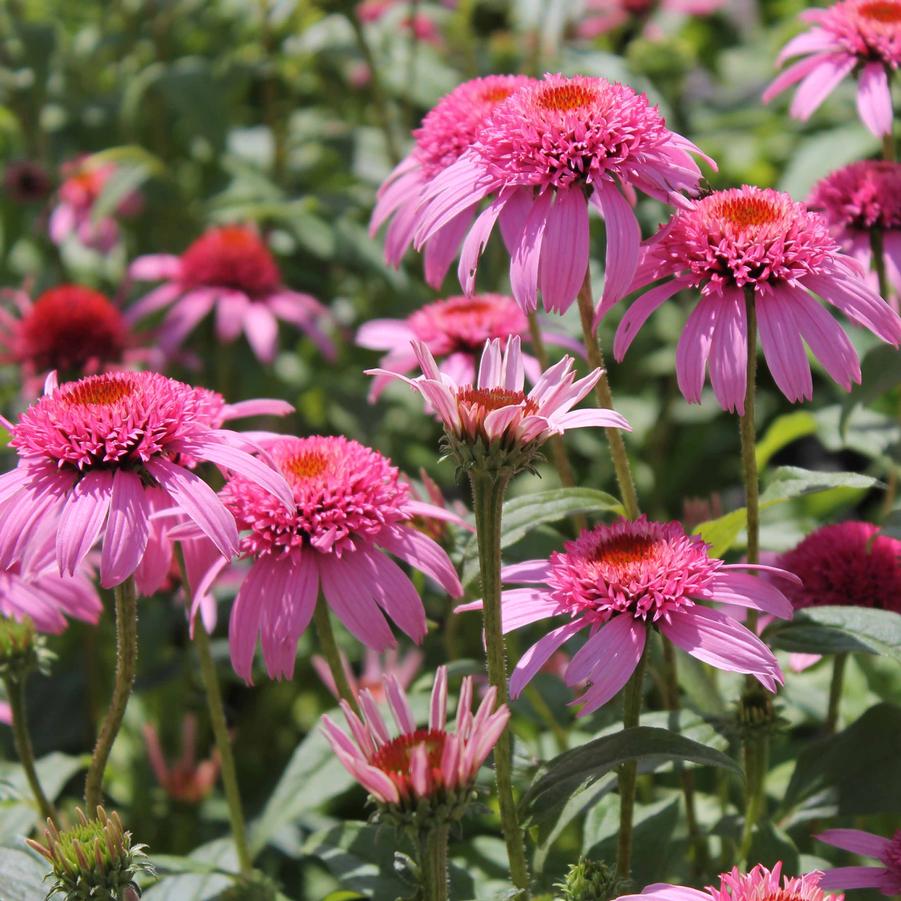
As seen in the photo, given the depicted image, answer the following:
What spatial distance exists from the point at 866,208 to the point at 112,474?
814mm

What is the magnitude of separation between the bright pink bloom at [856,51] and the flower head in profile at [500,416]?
2.16ft

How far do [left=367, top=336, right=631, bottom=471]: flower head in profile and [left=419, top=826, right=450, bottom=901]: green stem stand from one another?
9.9 inches

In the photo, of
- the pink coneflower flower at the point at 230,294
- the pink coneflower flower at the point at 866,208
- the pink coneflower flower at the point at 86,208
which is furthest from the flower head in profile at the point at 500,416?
the pink coneflower flower at the point at 86,208

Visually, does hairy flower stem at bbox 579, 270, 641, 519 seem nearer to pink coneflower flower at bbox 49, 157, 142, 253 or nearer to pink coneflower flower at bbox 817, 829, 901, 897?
pink coneflower flower at bbox 817, 829, 901, 897

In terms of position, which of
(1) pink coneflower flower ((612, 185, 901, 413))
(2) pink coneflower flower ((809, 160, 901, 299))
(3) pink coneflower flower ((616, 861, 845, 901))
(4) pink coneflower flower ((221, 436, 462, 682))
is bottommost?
(3) pink coneflower flower ((616, 861, 845, 901))

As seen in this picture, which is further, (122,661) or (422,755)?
(122,661)

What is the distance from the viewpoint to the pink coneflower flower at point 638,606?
0.95 metres

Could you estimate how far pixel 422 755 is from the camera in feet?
2.71

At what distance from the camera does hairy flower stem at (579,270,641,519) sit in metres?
1.11

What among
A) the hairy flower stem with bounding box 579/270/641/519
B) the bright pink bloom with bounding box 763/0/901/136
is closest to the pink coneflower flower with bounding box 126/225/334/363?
the bright pink bloom with bounding box 763/0/901/136

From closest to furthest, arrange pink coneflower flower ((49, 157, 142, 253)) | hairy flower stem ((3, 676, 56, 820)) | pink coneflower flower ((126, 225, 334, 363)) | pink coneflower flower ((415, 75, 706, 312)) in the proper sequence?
pink coneflower flower ((415, 75, 706, 312))
hairy flower stem ((3, 676, 56, 820))
pink coneflower flower ((126, 225, 334, 363))
pink coneflower flower ((49, 157, 142, 253))

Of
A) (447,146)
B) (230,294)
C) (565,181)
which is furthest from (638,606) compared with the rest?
(230,294)

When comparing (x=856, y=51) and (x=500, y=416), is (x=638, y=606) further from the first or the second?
(x=856, y=51)

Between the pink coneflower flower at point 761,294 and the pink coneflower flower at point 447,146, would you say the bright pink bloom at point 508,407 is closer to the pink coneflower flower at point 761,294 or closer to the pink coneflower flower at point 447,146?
the pink coneflower flower at point 761,294
